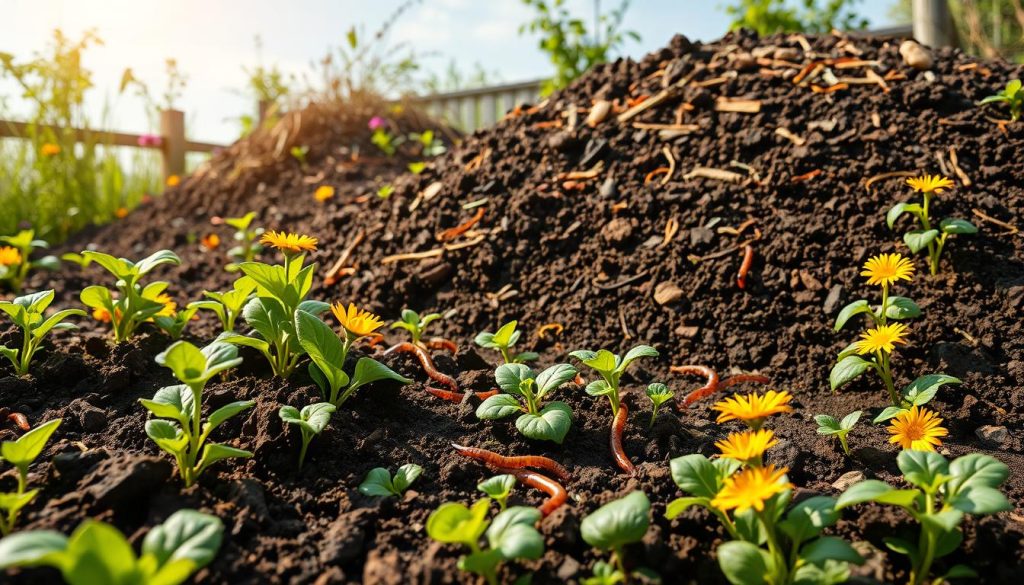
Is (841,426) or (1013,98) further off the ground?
(1013,98)

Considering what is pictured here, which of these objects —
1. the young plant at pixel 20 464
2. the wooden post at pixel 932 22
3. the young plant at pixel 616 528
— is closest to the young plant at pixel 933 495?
the young plant at pixel 616 528

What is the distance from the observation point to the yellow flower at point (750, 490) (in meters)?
1.21

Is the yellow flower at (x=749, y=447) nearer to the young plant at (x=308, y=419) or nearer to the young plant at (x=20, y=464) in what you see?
the young plant at (x=308, y=419)

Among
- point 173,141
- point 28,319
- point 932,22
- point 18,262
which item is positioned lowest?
point 28,319

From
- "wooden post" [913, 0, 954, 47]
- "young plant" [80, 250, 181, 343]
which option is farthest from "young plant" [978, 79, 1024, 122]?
"young plant" [80, 250, 181, 343]

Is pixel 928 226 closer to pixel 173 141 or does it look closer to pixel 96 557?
Answer: pixel 96 557

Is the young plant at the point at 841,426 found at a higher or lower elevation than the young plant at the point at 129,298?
lower

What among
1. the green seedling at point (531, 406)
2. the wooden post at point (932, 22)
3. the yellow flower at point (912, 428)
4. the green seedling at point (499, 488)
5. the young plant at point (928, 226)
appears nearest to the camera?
the green seedling at point (499, 488)

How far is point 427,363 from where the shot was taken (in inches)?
89.4

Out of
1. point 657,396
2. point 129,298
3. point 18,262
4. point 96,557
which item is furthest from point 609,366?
point 18,262

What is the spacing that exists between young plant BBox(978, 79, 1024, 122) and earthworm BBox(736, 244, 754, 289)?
1.26 meters

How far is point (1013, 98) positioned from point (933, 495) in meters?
2.39

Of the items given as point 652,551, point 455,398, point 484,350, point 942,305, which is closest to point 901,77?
point 942,305

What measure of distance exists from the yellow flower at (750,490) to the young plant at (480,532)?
0.34m
